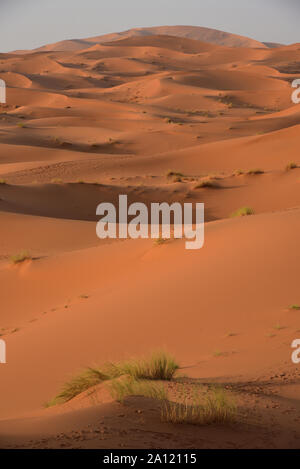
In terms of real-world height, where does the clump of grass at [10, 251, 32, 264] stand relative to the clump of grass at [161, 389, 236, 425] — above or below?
above

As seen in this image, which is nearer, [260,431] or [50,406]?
[260,431]

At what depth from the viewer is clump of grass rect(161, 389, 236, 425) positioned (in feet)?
12.7

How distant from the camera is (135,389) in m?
4.47

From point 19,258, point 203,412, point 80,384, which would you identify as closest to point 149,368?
point 80,384

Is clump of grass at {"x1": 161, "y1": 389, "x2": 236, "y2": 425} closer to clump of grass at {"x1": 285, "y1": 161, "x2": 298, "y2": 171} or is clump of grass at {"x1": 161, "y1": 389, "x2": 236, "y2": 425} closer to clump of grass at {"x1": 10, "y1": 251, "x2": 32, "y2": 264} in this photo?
clump of grass at {"x1": 10, "y1": 251, "x2": 32, "y2": 264}

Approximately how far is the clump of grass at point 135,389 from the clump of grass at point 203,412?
273 mm

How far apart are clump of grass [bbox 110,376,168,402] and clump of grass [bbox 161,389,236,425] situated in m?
0.27

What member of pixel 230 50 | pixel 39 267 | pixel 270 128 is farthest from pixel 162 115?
pixel 230 50

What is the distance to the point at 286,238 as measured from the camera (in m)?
9.46

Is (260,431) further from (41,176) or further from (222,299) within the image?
(41,176)

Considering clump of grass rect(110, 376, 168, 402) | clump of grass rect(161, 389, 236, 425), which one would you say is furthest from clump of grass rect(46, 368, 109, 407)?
clump of grass rect(161, 389, 236, 425)

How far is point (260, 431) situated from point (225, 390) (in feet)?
2.95

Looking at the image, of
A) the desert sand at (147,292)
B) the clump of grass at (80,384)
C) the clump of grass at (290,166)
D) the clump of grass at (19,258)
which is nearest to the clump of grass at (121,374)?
the clump of grass at (80,384)

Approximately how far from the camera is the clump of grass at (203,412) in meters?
3.87
